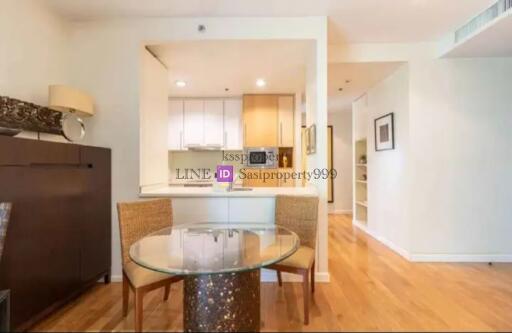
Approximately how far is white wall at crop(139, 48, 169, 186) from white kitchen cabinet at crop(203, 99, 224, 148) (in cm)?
158

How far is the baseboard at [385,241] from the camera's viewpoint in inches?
139

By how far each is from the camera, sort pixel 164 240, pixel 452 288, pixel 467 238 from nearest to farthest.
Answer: pixel 164 240 < pixel 452 288 < pixel 467 238

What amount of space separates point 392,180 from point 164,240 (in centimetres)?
310

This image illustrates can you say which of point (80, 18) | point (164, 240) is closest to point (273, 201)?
point (164, 240)

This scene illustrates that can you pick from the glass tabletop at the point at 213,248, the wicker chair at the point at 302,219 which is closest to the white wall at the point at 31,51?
the glass tabletop at the point at 213,248

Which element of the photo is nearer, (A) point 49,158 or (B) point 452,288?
(A) point 49,158

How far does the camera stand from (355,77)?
13.3 feet

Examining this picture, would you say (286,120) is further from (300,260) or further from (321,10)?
(300,260)

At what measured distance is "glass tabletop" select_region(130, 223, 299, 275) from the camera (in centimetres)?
152

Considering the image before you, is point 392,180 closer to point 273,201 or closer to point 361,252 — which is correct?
point 361,252

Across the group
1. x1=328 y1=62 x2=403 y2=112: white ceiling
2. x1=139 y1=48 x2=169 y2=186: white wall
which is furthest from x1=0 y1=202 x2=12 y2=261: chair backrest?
x1=328 y1=62 x2=403 y2=112: white ceiling

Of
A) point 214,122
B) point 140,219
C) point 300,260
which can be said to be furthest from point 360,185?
point 140,219

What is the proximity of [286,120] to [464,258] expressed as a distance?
9.96ft

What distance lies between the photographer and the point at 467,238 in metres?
3.42
